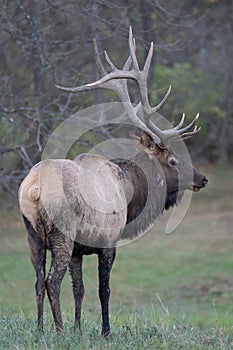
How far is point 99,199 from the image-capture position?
787cm

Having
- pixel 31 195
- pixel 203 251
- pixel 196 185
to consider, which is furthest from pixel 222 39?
pixel 31 195

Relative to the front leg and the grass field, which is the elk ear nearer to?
the front leg

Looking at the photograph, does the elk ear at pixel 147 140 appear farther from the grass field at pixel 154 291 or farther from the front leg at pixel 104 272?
the grass field at pixel 154 291

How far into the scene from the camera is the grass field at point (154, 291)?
736 cm

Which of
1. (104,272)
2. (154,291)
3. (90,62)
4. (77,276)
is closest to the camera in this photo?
(104,272)

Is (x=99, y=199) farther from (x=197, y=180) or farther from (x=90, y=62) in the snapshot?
(x=90, y=62)

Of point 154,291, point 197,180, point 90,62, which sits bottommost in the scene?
point 154,291

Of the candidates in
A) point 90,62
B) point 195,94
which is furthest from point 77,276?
point 195,94

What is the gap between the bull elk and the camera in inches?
295

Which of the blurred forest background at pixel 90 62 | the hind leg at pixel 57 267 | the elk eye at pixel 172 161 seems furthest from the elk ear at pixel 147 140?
the blurred forest background at pixel 90 62

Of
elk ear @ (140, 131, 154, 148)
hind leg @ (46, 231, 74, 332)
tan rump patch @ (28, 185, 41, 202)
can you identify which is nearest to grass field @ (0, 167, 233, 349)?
hind leg @ (46, 231, 74, 332)

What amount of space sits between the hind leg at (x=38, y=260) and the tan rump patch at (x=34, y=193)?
0.86 ft

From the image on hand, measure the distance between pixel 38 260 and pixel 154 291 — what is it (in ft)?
27.6

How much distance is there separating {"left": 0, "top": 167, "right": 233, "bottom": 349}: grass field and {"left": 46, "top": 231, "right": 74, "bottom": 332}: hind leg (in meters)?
0.20
